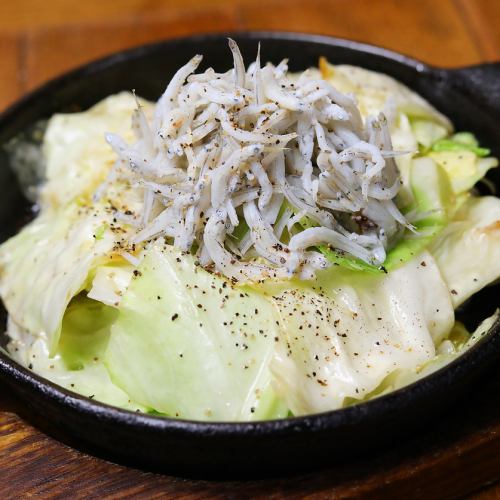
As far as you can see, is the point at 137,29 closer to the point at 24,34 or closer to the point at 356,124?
the point at 24,34

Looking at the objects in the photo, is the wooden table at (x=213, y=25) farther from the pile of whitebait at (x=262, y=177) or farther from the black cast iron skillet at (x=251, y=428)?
the black cast iron skillet at (x=251, y=428)

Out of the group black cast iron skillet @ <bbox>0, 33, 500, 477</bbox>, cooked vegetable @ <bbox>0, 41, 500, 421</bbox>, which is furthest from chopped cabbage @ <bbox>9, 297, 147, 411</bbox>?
black cast iron skillet @ <bbox>0, 33, 500, 477</bbox>

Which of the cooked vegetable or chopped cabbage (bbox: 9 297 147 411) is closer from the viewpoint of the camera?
the cooked vegetable

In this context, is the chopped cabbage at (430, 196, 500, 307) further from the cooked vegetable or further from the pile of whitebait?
the pile of whitebait

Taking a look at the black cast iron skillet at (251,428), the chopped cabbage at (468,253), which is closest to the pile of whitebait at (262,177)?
the chopped cabbage at (468,253)

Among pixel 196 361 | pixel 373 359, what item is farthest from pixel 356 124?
pixel 196 361

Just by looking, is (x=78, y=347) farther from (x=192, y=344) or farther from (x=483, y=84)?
(x=483, y=84)
